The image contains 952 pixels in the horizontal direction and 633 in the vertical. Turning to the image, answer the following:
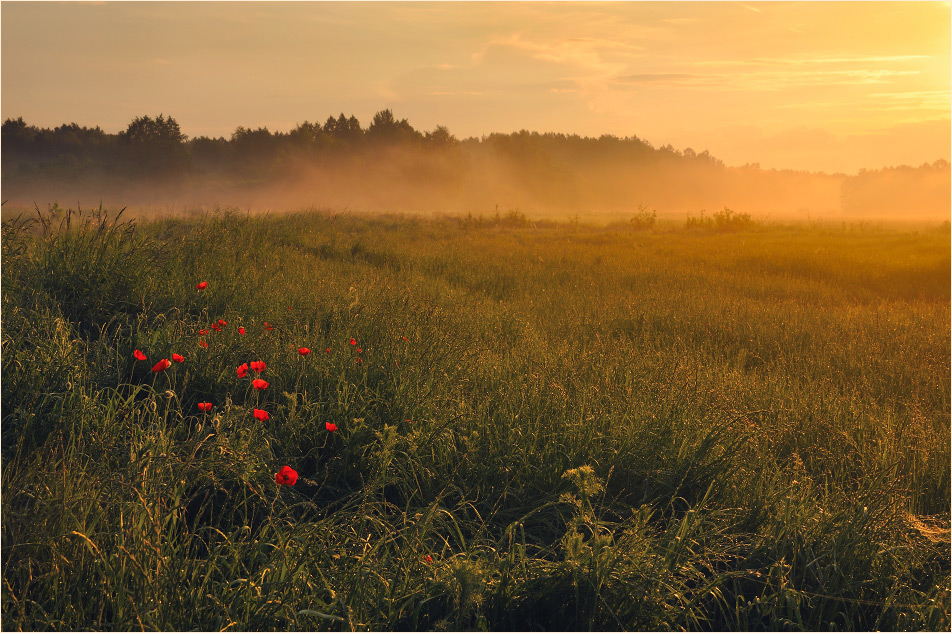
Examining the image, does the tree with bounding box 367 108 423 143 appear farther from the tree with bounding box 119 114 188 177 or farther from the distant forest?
the tree with bounding box 119 114 188 177

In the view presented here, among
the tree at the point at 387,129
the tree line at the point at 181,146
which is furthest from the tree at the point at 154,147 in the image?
the tree at the point at 387,129

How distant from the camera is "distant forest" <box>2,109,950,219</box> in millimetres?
37781

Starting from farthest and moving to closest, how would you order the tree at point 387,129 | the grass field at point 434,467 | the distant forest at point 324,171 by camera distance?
the tree at point 387,129 < the distant forest at point 324,171 < the grass field at point 434,467

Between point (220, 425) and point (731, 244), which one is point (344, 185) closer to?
point (731, 244)

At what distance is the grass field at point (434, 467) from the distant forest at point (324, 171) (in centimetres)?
2233

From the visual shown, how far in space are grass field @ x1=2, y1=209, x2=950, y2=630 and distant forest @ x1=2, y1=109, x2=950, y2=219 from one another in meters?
22.3

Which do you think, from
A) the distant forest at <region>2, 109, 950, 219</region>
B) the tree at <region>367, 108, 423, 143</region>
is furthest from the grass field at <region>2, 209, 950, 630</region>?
the tree at <region>367, 108, 423, 143</region>

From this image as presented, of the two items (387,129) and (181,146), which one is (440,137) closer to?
(387,129)

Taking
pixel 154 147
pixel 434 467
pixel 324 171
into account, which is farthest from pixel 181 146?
pixel 434 467

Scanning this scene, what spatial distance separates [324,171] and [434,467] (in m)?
47.3

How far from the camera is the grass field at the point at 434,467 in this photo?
6.33 ft

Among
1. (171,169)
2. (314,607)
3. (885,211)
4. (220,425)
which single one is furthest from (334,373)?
(885,211)

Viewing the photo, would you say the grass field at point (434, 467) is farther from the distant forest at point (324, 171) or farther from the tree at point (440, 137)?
the tree at point (440, 137)

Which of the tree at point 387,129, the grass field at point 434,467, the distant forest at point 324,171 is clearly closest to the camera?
the grass field at point 434,467
